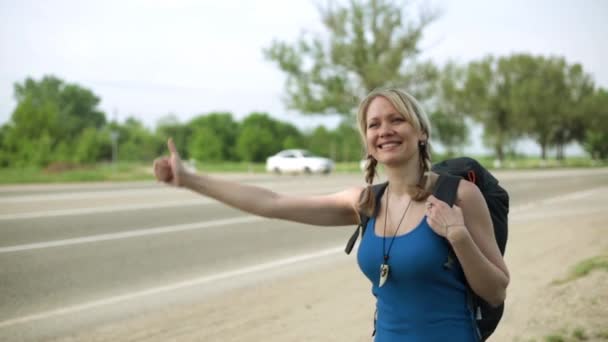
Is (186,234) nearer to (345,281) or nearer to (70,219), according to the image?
(70,219)

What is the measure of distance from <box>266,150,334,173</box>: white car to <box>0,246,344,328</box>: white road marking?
102ft

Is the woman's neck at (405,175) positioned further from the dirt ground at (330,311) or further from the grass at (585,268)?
the grass at (585,268)

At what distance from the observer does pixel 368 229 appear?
2354 millimetres

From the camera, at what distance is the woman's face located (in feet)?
7.62

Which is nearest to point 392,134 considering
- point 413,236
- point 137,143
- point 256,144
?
point 413,236

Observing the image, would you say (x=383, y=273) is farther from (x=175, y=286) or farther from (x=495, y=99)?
(x=495, y=99)

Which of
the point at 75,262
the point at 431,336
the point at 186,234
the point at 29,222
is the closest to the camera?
the point at 431,336

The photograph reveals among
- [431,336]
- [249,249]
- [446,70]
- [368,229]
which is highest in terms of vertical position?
[446,70]

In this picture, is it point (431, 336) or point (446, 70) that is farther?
point (446, 70)

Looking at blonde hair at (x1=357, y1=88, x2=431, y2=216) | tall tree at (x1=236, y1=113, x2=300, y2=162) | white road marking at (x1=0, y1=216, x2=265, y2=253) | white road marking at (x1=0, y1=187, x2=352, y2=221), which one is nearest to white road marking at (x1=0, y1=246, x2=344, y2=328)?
white road marking at (x1=0, y1=216, x2=265, y2=253)

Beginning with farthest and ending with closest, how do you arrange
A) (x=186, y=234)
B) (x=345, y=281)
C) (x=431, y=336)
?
(x=186, y=234) < (x=345, y=281) < (x=431, y=336)

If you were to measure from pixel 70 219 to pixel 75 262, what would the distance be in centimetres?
441

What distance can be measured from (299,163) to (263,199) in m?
39.6

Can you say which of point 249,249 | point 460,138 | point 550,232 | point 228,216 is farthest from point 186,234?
point 460,138
